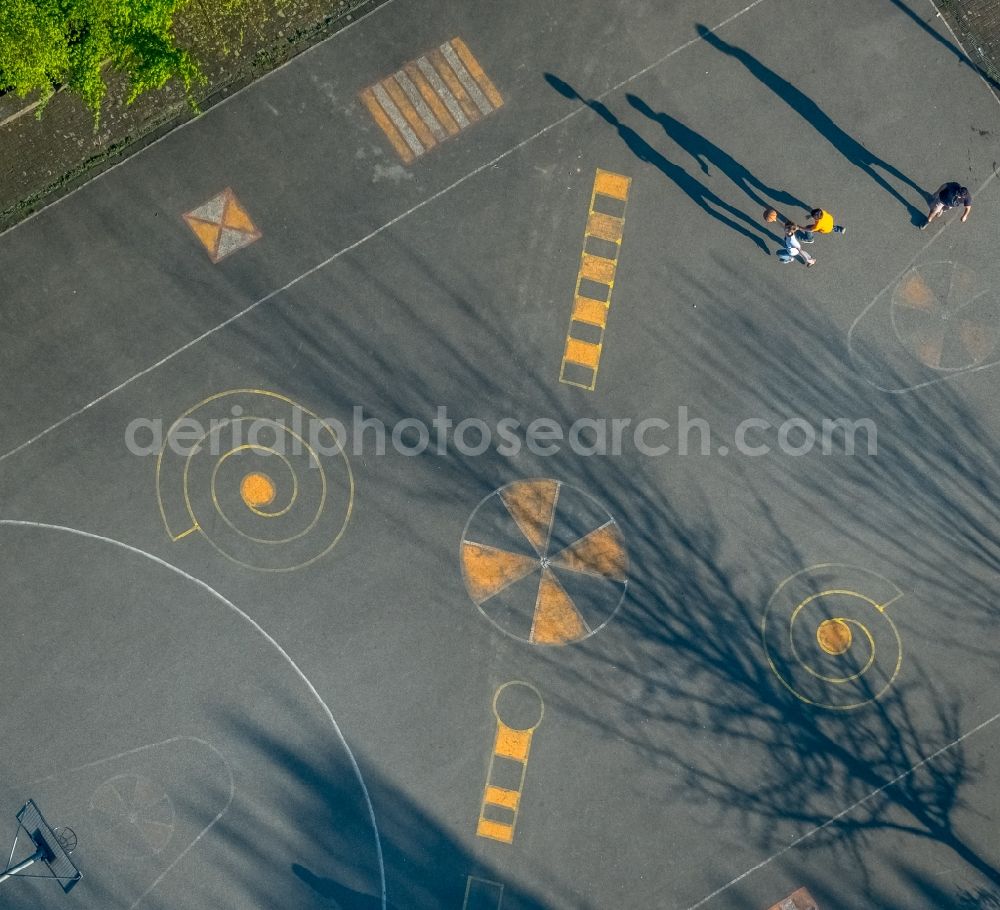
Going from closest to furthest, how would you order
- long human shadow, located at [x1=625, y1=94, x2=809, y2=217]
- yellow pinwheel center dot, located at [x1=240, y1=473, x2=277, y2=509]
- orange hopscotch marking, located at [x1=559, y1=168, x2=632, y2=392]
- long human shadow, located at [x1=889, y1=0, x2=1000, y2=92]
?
yellow pinwheel center dot, located at [x1=240, y1=473, x2=277, y2=509]
orange hopscotch marking, located at [x1=559, y1=168, x2=632, y2=392]
long human shadow, located at [x1=625, y1=94, x2=809, y2=217]
long human shadow, located at [x1=889, y1=0, x2=1000, y2=92]

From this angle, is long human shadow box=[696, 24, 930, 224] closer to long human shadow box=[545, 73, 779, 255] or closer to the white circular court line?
long human shadow box=[545, 73, 779, 255]

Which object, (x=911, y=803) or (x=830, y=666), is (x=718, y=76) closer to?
(x=830, y=666)

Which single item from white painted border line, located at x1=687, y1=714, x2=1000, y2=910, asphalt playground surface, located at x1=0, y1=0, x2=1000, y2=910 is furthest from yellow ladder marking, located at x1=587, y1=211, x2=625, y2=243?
white painted border line, located at x1=687, y1=714, x2=1000, y2=910

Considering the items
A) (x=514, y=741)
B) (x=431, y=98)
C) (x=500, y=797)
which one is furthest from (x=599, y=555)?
(x=431, y=98)

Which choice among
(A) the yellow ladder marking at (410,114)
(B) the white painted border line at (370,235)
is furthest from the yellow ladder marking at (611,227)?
(A) the yellow ladder marking at (410,114)

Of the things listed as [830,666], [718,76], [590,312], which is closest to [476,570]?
[590,312]
